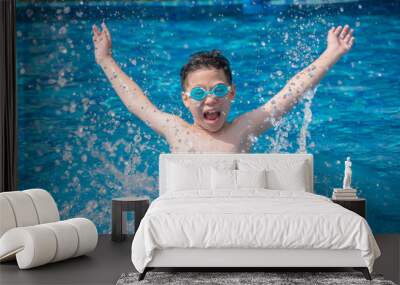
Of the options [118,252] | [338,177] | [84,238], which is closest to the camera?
[84,238]

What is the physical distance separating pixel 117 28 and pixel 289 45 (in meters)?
1.89

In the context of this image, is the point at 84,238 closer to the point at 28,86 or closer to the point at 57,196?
the point at 57,196

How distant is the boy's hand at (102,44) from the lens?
673cm

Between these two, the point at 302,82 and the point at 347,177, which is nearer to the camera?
the point at 347,177

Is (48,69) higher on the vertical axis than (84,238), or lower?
higher

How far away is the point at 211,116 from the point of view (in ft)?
21.7

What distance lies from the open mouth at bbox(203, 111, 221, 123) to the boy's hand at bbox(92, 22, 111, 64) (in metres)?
1.26

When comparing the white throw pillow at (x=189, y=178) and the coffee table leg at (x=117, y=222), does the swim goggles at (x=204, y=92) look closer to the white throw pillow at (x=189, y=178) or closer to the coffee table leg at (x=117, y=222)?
the white throw pillow at (x=189, y=178)

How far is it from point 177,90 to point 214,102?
17.0 inches

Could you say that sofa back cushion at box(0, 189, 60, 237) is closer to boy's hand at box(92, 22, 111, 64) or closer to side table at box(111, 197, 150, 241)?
side table at box(111, 197, 150, 241)

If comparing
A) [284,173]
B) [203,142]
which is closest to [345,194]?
[284,173]

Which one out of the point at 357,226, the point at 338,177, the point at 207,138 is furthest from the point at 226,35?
the point at 357,226

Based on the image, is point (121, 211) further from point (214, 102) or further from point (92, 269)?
point (214, 102)

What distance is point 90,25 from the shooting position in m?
6.75
